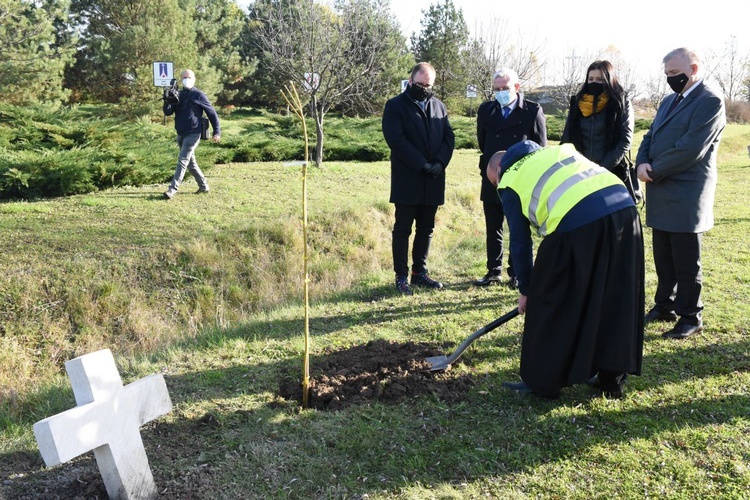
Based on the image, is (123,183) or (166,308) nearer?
(166,308)

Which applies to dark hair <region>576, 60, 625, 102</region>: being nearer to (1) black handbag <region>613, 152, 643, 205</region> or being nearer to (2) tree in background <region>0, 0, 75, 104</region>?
(1) black handbag <region>613, 152, 643, 205</region>

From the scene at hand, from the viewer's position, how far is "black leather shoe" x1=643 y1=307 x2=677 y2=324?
484cm

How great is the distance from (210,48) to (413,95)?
23.3 m

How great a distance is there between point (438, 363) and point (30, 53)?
1457 cm

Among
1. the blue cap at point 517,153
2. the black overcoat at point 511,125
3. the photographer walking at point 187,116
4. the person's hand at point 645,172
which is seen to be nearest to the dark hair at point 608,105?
the black overcoat at point 511,125

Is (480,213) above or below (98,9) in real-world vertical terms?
below

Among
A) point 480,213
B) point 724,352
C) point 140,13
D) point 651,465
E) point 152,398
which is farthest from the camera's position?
point 140,13

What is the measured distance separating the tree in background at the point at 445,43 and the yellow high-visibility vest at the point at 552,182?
29.9 m

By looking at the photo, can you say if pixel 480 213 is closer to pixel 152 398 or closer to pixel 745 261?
pixel 745 261

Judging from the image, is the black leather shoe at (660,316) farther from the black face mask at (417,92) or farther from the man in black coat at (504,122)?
the black face mask at (417,92)

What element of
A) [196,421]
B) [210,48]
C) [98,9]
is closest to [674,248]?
[196,421]

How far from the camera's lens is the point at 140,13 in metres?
20.6

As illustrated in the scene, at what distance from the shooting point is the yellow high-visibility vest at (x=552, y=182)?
322cm

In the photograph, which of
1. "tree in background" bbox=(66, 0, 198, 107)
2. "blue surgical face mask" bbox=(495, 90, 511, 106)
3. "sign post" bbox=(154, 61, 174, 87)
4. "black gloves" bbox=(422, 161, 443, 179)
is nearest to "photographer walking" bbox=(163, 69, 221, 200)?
"sign post" bbox=(154, 61, 174, 87)
